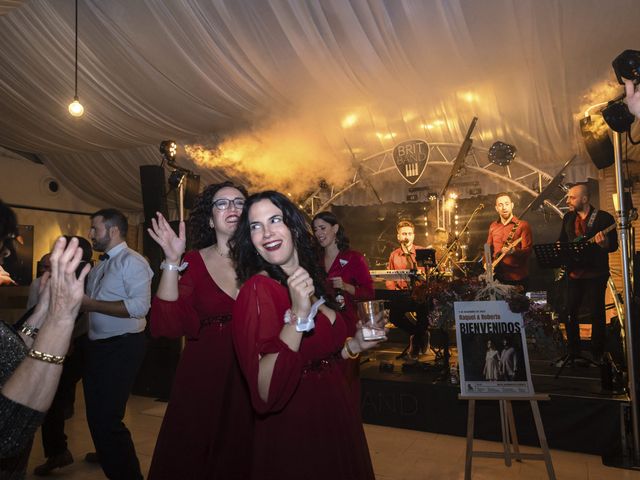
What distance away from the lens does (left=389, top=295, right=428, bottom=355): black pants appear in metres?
5.79

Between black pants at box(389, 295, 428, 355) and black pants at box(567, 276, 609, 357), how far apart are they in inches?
62.3

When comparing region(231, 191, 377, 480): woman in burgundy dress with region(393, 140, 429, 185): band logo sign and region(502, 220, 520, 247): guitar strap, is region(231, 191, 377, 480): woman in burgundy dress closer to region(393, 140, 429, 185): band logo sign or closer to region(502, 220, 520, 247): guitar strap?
region(502, 220, 520, 247): guitar strap

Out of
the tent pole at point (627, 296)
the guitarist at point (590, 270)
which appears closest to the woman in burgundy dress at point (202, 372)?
the tent pole at point (627, 296)

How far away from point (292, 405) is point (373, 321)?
0.43 m

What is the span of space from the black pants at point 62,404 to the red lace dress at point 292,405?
2.55 m

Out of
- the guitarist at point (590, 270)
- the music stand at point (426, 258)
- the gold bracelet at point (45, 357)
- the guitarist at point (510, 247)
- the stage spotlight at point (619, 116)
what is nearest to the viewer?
the gold bracelet at point (45, 357)

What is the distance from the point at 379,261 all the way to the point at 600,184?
15.7 ft

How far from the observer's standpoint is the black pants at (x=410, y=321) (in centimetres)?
579

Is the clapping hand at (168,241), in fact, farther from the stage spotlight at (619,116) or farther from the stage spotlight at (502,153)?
the stage spotlight at (502,153)

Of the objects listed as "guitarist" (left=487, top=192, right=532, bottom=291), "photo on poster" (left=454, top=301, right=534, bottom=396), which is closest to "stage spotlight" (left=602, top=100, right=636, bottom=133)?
"photo on poster" (left=454, top=301, right=534, bottom=396)

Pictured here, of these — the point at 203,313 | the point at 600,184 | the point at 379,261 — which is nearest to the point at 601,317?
the point at 203,313

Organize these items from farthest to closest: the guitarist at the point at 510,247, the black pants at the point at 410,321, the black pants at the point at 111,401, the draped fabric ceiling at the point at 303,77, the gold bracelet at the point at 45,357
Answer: the guitarist at the point at 510,247 < the black pants at the point at 410,321 < the draped fabric ceiling at the point at 303,77 < the black pants at the point at 111,401 < the gold bracelet at the point at 45,357

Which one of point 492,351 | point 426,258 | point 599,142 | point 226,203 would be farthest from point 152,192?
point 599,142

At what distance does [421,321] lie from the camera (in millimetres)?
5855
